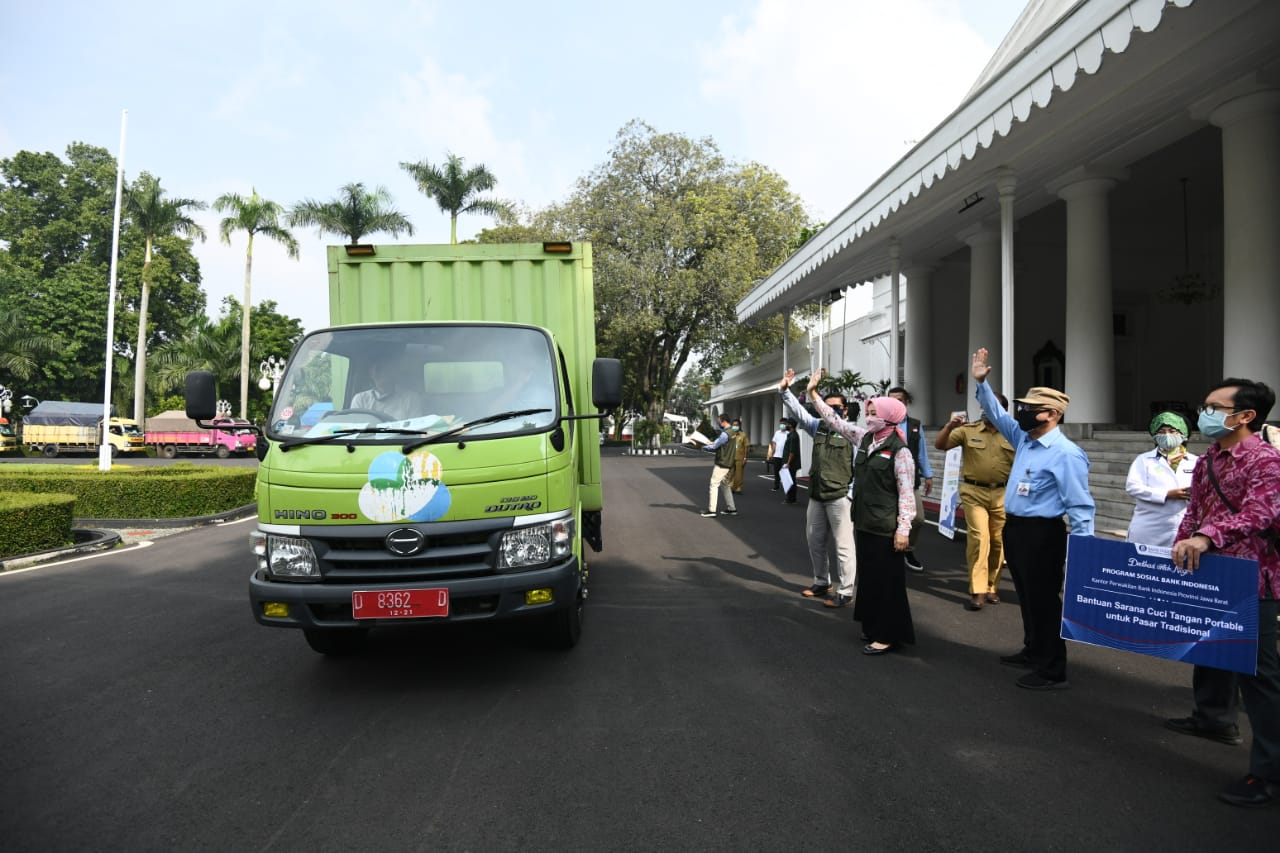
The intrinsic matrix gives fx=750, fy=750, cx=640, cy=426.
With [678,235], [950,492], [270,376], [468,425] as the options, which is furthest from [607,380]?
[678,235]

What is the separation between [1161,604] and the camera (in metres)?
3.53

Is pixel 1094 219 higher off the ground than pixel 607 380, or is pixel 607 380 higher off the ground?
pixel 1094 219

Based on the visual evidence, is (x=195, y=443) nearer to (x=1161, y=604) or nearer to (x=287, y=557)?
(x=287, y=557)

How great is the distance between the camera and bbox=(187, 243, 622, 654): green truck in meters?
3.94

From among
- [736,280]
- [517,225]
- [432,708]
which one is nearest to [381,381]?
[432,708]

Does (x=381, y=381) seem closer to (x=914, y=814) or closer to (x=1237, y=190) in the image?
(x=914, y=814)

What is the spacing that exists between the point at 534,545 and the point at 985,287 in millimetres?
11429

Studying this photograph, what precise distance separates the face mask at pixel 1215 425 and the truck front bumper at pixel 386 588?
323cm

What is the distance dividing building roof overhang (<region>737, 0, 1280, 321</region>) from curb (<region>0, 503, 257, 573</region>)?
11419 millimetres

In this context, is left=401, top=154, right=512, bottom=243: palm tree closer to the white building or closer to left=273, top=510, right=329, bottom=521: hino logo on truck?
the white building

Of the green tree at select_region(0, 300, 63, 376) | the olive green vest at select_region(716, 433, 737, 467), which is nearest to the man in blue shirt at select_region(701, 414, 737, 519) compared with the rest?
the olive green vest at select_region(716, 433, 737, 467)

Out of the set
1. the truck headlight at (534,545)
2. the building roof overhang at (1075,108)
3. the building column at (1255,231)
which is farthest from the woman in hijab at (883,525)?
the building column at (1255,231)

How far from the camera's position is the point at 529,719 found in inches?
154

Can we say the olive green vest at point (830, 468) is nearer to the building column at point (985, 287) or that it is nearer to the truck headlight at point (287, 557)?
the truck headlight at point (287, 557)
